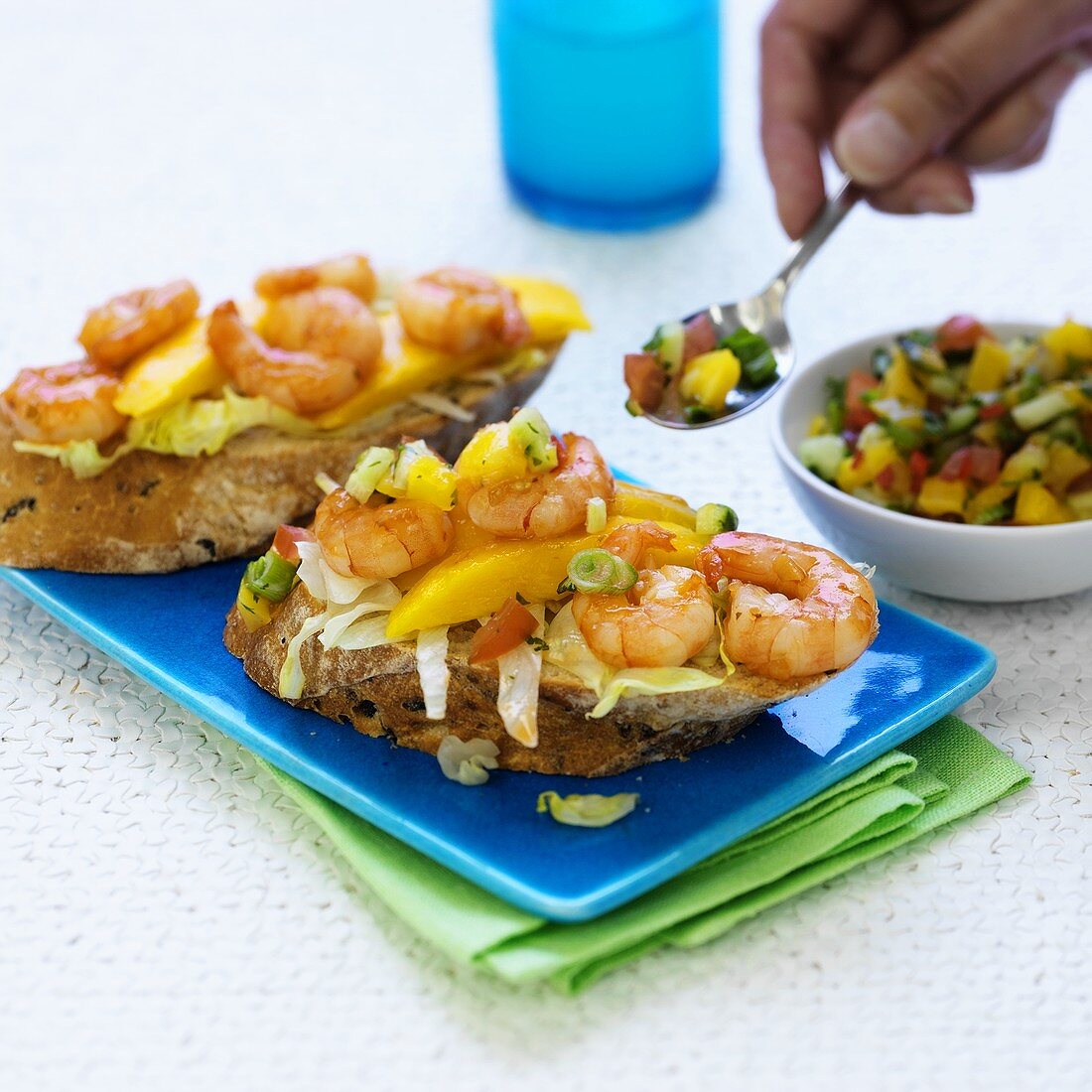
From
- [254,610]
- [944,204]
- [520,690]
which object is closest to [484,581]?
[520,690]

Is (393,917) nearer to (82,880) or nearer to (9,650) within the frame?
(82,880)

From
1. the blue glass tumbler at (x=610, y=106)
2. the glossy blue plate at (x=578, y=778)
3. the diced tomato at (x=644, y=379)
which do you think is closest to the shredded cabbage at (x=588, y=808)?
the glossy blue plate at (x=578, y=778)

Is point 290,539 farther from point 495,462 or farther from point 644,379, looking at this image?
point 644,379

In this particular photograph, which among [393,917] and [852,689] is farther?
[852,689]

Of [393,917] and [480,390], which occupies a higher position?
[480,390]

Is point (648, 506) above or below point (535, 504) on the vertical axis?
below

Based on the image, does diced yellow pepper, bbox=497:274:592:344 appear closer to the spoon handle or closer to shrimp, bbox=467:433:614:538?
the spoon handle

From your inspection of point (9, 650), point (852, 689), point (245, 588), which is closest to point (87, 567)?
point (9, 650)

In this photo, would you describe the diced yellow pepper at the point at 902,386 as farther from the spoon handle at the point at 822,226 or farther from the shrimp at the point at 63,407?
the shrimp at the point at 63,407
